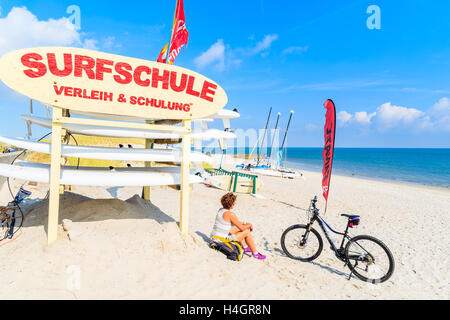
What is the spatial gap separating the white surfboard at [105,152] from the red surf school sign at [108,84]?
722mm

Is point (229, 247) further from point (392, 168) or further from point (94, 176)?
point (392, 168)

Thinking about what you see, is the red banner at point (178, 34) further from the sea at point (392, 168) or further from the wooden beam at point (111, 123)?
the sea at point (392, 168)

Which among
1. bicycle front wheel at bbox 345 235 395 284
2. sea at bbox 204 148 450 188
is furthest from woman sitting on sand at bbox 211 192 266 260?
sea at bbox 204 148 450 188

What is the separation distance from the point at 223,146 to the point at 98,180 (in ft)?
9.18

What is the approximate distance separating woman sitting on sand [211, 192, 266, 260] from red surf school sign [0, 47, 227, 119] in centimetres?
186

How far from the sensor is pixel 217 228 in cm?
438

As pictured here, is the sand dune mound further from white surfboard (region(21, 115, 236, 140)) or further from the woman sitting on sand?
white surfboard (region(21, 115, 236, 140))

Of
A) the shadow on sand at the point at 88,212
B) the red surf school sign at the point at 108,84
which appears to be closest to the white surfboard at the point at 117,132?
the red surf school sign at the point at 108,84

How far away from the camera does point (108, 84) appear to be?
3.98 metres

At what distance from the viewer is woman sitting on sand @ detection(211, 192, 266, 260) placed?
14.1 feet
